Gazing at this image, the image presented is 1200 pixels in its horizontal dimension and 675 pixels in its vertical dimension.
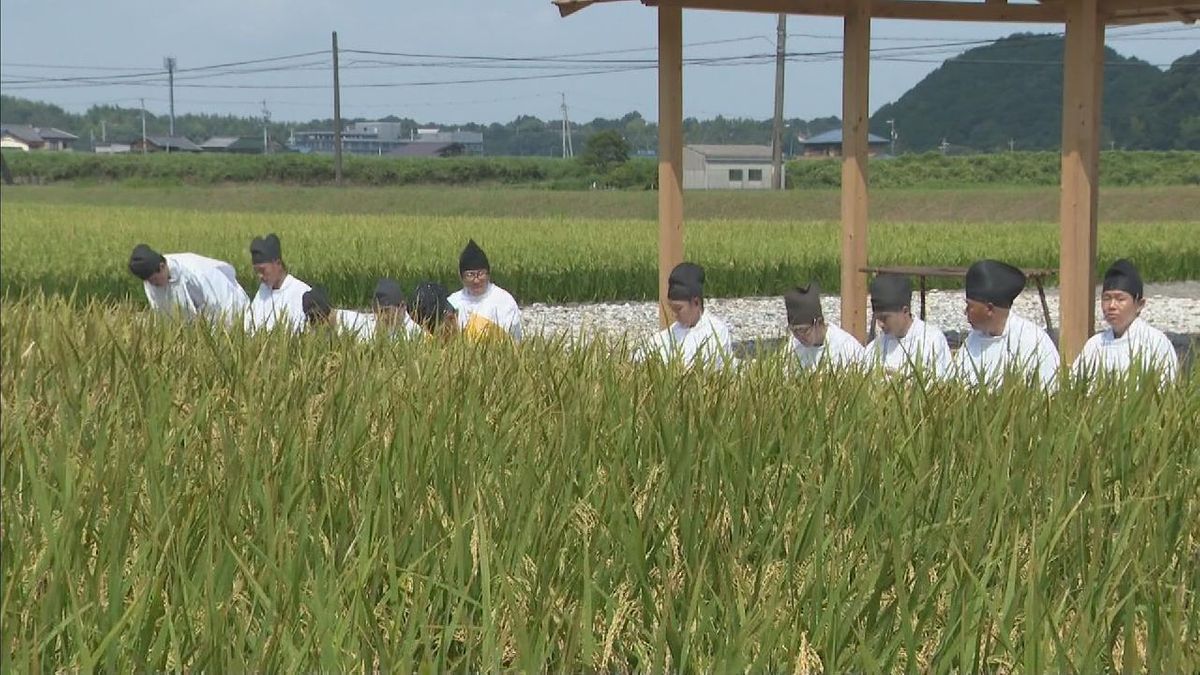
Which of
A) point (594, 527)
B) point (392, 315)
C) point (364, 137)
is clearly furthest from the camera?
point (364, 137)

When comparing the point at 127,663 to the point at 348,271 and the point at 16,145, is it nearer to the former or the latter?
the point at 348,271

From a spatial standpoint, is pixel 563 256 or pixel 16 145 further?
Result: pixel 16 145

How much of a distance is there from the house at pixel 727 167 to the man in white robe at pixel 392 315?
4125 inches

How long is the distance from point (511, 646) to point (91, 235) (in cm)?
2403

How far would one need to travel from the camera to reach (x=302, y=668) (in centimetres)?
256

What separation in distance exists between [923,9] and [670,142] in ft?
7.16

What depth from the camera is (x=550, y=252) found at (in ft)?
67.4

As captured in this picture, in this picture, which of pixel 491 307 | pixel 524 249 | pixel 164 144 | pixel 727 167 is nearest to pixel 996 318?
pixel 491 307

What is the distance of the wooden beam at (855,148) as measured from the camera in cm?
1002

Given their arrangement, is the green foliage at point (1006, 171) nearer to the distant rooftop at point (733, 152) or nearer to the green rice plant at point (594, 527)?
the distant rooftop at point (733, 152)

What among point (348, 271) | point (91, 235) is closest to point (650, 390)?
point (348, 271)

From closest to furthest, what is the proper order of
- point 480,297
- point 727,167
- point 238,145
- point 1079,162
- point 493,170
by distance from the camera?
1. point 480,297
2. point 1079,162
3. point 493,170
4. point 727,167
5. point 238,145

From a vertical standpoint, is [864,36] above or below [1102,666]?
Answer: above

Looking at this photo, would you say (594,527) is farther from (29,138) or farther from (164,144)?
(29,138)
